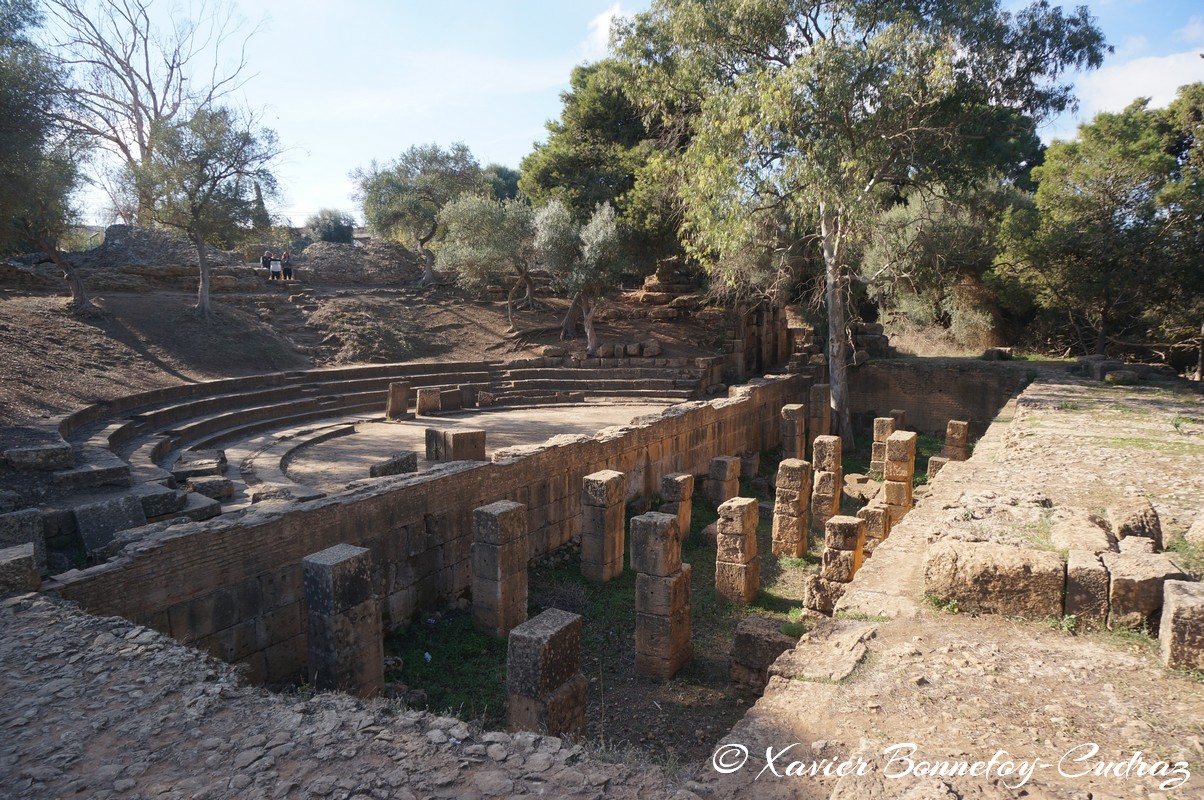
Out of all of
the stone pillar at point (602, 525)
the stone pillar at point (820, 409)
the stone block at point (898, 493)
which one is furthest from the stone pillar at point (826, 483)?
the stone pillar at point (820, 409)

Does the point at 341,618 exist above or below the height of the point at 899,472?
above

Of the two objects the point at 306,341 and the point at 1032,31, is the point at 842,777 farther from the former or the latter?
the point at 306,341

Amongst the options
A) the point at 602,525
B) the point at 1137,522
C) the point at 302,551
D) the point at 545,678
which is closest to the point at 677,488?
the point at 602,525

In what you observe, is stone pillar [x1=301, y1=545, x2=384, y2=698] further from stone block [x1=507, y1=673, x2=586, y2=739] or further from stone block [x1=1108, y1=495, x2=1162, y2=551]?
stone block [x1=1108, y1=495, x2=1162, y2=551]

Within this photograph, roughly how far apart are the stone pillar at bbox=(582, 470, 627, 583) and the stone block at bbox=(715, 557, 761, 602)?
5.17ft

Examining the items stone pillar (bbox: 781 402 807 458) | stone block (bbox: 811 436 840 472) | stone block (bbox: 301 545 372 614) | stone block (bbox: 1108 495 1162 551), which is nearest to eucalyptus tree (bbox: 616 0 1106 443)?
stone pillar (bbox: 781 402 807 458)

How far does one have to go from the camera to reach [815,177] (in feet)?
56.5

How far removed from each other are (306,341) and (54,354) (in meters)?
8.79

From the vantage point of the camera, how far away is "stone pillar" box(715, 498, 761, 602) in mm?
10133

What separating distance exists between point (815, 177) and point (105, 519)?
1540cm

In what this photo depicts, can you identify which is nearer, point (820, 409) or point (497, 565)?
point (497, 565)

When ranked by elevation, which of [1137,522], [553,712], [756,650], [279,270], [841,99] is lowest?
[756,650]

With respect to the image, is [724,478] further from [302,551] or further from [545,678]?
[302,551]

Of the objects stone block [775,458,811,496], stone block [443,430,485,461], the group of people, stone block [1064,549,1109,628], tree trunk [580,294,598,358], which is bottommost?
stone block [775,458,811,496]
